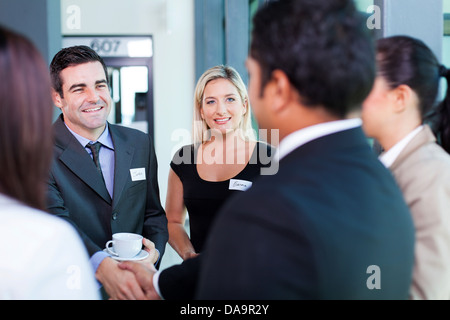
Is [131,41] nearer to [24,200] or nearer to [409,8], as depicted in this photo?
[409,8]

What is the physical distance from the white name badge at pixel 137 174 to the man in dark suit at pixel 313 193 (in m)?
1.18

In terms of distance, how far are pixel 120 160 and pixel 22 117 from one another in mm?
1179

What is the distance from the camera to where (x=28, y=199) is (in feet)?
2.59

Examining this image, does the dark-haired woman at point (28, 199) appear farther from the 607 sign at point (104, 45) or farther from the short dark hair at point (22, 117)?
the 607 sign at point (104, 45)

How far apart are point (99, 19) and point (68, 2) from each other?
0.49m

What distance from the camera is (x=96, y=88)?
199cm

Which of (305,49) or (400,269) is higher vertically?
(305,49)

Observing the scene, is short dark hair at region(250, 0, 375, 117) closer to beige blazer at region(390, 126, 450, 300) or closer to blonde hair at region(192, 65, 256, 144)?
beige blazer at region(390, 126, 450, 300)

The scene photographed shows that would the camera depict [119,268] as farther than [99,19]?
No

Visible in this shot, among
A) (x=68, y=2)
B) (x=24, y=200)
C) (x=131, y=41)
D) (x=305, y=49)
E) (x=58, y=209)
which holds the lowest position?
(x=58, y=209)

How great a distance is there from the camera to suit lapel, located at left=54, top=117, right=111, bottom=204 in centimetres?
183

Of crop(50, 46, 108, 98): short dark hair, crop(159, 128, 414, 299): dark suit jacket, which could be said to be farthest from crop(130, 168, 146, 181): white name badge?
crop(159, 128, 414, 299): dark suit jacket
